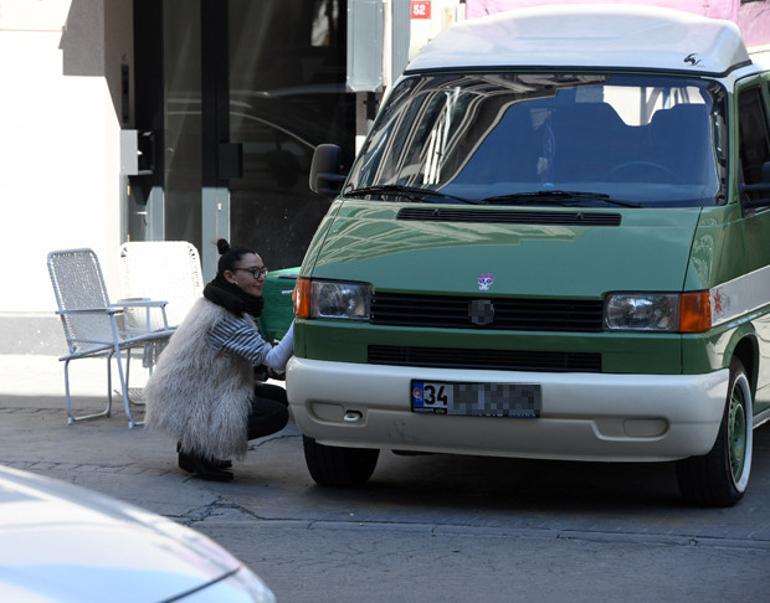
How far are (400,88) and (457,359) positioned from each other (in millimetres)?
1915

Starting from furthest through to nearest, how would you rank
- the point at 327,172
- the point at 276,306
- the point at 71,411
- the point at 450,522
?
the point at 71,411
the point at 276,306
the point at 327,172
the point at 450,522

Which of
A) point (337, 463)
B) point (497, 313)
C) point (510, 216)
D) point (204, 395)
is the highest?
point (510, 216)

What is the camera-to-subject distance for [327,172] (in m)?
8.57

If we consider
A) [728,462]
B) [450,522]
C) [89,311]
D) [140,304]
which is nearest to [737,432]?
[728,462]

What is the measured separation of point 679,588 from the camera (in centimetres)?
603

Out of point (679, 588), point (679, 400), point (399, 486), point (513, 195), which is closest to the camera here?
point (679, 588)

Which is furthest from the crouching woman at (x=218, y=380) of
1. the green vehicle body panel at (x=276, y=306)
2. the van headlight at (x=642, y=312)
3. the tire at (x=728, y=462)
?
the tire at (x=728, y=462)

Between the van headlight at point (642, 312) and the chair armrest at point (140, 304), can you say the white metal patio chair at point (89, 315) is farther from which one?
the van headlight at point (642, 312)

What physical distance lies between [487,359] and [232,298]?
1.54 metres

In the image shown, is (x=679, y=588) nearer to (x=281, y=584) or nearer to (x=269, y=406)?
(x=281, y=584)

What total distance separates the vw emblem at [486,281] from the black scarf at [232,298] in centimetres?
147

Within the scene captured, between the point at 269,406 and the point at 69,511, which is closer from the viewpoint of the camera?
the point at 69,511

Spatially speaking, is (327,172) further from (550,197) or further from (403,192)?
(550,197)

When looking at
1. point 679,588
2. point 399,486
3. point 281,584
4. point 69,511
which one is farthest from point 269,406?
point 69,511
